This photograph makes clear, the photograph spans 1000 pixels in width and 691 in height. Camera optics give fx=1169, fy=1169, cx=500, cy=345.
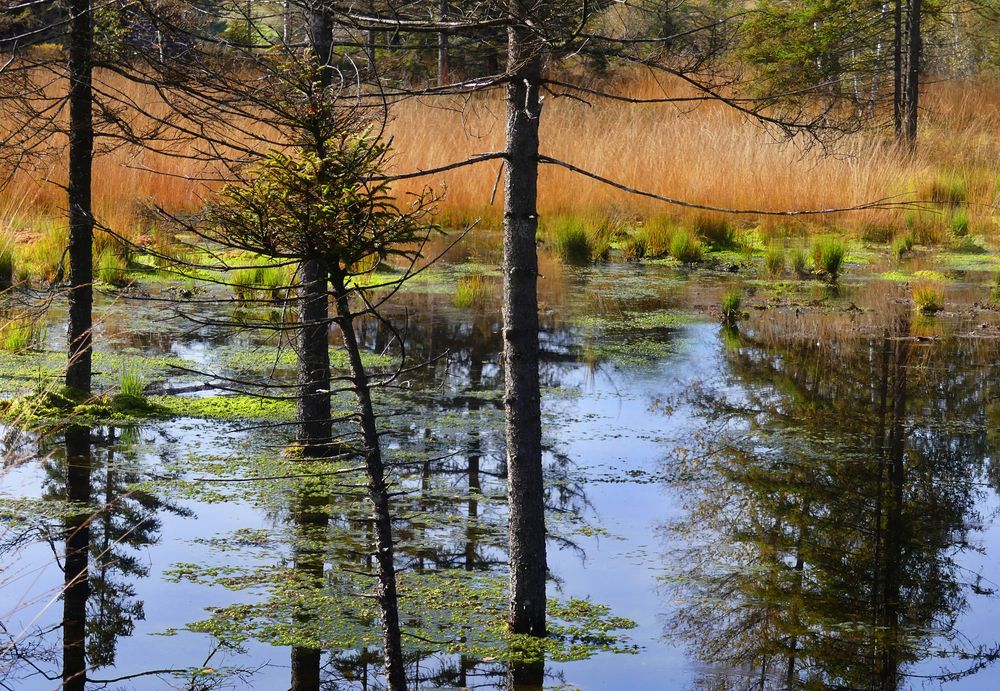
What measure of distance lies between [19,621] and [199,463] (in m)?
1.89

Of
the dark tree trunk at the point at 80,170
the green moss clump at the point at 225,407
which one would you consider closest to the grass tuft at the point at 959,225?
the green moss clump at the point at 225,407

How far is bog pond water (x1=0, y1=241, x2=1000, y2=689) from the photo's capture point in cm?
420

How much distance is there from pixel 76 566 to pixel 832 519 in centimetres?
345

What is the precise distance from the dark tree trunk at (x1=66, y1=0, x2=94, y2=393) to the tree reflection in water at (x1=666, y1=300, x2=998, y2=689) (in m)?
3.48

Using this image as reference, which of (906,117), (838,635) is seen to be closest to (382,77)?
(838,635)

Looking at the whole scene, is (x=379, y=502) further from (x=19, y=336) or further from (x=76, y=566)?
(x=19, y=336)

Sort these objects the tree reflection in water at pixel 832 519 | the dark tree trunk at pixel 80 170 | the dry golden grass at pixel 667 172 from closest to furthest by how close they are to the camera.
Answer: the tree reflection in water at pixel 832 519 < the dark tree trunk at pixel 80 170 < the dry golden grass at pixel 667 172

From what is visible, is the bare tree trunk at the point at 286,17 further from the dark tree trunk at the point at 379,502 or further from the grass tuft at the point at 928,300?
the grass tuft at the point at 928,300

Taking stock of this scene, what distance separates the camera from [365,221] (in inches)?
128

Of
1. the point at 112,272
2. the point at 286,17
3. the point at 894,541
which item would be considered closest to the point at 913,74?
the point at 112,272

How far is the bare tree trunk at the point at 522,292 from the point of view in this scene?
390 cm

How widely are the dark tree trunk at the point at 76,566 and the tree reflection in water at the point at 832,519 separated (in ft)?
7.11

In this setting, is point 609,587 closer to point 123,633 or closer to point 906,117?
point 123,633

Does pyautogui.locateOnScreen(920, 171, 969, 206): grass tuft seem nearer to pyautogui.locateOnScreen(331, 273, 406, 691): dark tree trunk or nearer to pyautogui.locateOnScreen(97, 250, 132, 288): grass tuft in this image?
pyautogui.locateOnScreen(97, 250, 132, 288): grass tuft
